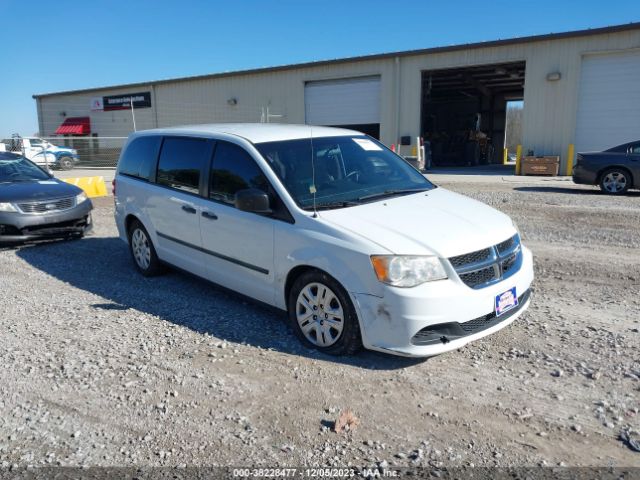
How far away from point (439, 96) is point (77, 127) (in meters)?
26.1

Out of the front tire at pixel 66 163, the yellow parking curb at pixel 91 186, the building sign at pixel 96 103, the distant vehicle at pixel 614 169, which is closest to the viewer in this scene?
the distant vehicle at pixel 614 169

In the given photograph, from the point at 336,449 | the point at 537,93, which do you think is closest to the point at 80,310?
the point at 336,449

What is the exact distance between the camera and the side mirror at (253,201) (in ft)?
13.4

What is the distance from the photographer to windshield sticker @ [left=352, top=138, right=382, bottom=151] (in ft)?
17.0

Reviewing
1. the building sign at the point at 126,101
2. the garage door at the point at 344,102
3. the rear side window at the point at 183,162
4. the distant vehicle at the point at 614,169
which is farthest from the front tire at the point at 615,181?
the building sign at the point at 126,101

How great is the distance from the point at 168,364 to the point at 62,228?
521cm

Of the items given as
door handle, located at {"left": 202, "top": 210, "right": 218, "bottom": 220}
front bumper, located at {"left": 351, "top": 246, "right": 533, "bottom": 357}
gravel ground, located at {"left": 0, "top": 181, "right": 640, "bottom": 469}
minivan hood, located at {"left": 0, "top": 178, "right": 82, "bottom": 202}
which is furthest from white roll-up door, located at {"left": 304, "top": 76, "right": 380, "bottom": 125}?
front bumper, located at {"left": 351, "top": 246, "right": 533, "bottom": 357}

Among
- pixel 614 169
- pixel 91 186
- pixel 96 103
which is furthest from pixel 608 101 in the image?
pixel 96 103

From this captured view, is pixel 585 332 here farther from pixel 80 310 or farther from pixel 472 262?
pixel 80 310

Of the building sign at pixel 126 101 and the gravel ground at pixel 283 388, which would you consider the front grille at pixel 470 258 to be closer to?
the gravel ground at pixel 283 388

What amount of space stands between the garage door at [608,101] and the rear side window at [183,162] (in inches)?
745

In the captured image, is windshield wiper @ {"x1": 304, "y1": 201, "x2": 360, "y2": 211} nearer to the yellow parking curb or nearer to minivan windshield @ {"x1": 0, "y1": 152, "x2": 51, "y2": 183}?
minivan windshield @ {"x1": 0, "y1": 152, "x2": 51, "y2": 183}

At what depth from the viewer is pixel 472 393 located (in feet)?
11.2

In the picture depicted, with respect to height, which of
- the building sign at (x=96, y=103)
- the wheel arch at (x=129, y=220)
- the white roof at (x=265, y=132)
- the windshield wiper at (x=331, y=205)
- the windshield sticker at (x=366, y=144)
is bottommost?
the wheel arch at (x=129, y=220)
